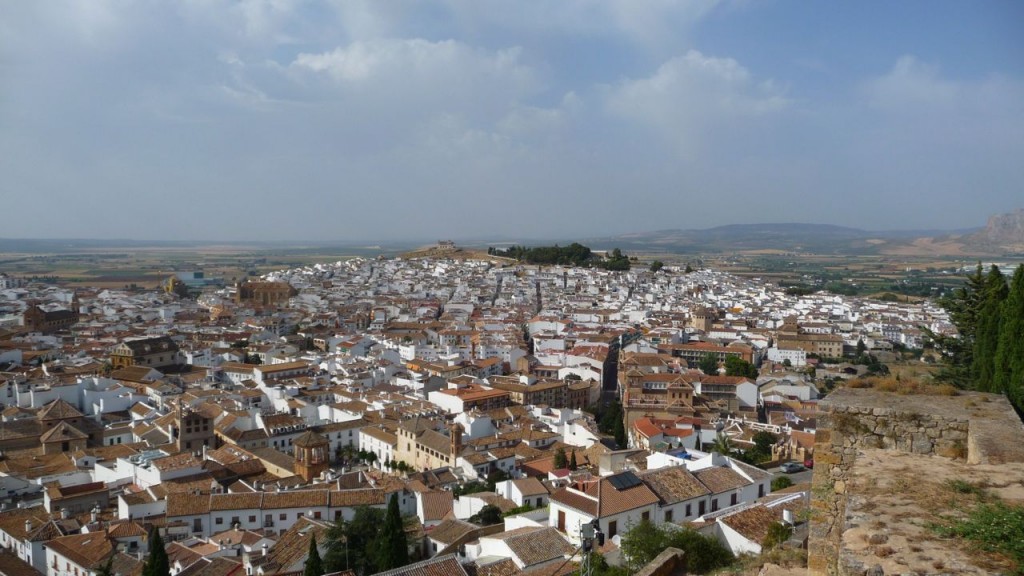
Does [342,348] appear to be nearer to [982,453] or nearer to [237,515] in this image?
[237,515]

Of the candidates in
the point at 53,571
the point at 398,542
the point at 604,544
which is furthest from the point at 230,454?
the point at 604,544

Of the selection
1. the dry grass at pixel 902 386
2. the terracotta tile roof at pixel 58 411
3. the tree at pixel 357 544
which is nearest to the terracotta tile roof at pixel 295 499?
the tree at pixel 357 544

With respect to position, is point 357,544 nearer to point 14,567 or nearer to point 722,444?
point 14,567

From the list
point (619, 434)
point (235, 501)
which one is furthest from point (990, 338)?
point (235, 501)

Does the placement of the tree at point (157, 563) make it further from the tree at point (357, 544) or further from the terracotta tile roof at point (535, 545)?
the terracotta tile roof at point (535, 545)

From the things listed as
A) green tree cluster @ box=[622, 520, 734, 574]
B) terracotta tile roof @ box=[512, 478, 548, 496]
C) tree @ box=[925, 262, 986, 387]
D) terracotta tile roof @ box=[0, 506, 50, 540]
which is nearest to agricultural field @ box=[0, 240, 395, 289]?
terracotta tile roof @ box=[0, 506, 50, 540]
